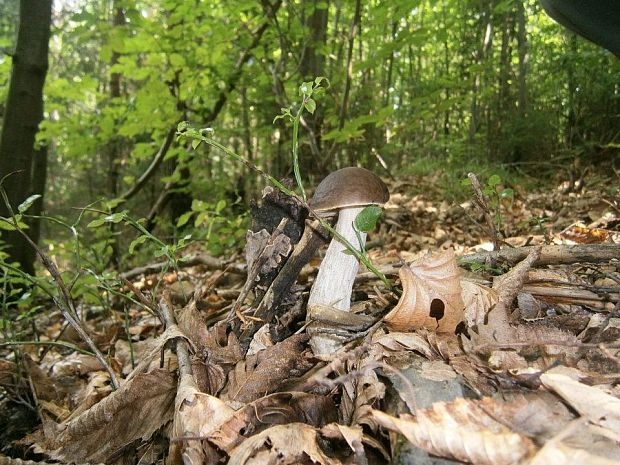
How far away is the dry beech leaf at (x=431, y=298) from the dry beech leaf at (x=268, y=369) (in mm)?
411

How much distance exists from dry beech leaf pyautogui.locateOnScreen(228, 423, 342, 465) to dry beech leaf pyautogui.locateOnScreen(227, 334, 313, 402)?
338 millimetres

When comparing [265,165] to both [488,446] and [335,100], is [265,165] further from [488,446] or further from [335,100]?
[488,446]

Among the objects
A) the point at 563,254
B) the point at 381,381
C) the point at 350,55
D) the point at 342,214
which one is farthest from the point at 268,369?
the point at 350,55

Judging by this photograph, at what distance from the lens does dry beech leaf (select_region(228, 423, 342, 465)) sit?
1.20 metres

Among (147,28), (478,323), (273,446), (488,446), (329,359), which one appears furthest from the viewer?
(147,28)

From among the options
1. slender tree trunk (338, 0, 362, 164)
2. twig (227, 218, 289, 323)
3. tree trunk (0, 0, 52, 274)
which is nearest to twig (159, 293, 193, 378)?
twig (227, 218, 289, 323)

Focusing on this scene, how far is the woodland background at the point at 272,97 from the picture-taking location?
15.7 feet

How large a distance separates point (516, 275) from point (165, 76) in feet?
15.7

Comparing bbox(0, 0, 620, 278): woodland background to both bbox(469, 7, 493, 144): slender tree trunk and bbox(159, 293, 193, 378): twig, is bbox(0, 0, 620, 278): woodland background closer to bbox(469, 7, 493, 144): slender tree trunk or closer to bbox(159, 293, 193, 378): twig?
bbox(469, 7, 493, 144): slender tree trunk

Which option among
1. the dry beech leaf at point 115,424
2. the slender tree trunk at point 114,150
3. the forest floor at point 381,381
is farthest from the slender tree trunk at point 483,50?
the dry beech leaf at point 115,424

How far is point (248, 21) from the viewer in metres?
5.72

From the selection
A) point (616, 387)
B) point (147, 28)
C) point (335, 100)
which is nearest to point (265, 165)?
point (335, 100)

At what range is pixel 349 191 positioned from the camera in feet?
6.31

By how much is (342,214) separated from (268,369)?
0.82 meters
